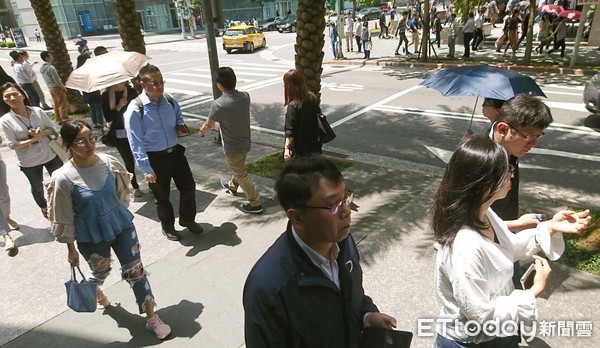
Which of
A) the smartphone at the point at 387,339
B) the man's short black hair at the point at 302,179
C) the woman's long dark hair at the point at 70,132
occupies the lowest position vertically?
the smartphone at the point at 387,339

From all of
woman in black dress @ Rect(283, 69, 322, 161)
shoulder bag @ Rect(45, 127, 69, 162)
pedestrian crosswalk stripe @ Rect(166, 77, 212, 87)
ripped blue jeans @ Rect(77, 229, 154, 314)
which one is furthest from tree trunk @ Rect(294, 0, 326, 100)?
pedestrian crosswalk stripe @ Rect(166, 77, 212, 87)

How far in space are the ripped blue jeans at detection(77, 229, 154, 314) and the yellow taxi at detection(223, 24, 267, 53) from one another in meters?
24.1

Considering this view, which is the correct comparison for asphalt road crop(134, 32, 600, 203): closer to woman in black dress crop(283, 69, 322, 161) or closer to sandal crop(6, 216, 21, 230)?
woman in black dress crop(283, 69, 322, 161)

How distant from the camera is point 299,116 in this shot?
511 centimetres

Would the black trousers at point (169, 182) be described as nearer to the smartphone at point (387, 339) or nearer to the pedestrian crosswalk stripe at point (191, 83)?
the smartphone at point (387, 339)

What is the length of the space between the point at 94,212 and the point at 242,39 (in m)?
24.2

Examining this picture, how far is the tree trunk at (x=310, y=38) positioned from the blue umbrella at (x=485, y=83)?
2.37 m

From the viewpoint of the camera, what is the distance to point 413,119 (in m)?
9.90

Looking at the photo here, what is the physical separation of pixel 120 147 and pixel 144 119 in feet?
6.66

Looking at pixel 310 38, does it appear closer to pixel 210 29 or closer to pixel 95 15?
pixel 210 29

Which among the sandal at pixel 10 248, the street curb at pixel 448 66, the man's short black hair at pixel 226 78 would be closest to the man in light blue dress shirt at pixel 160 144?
the man's short black hair at pixel 226 78

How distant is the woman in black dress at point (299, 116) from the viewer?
5.09 metres

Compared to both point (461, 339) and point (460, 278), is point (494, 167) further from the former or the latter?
point (461, 339)

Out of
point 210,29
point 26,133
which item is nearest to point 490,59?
point 210,29
